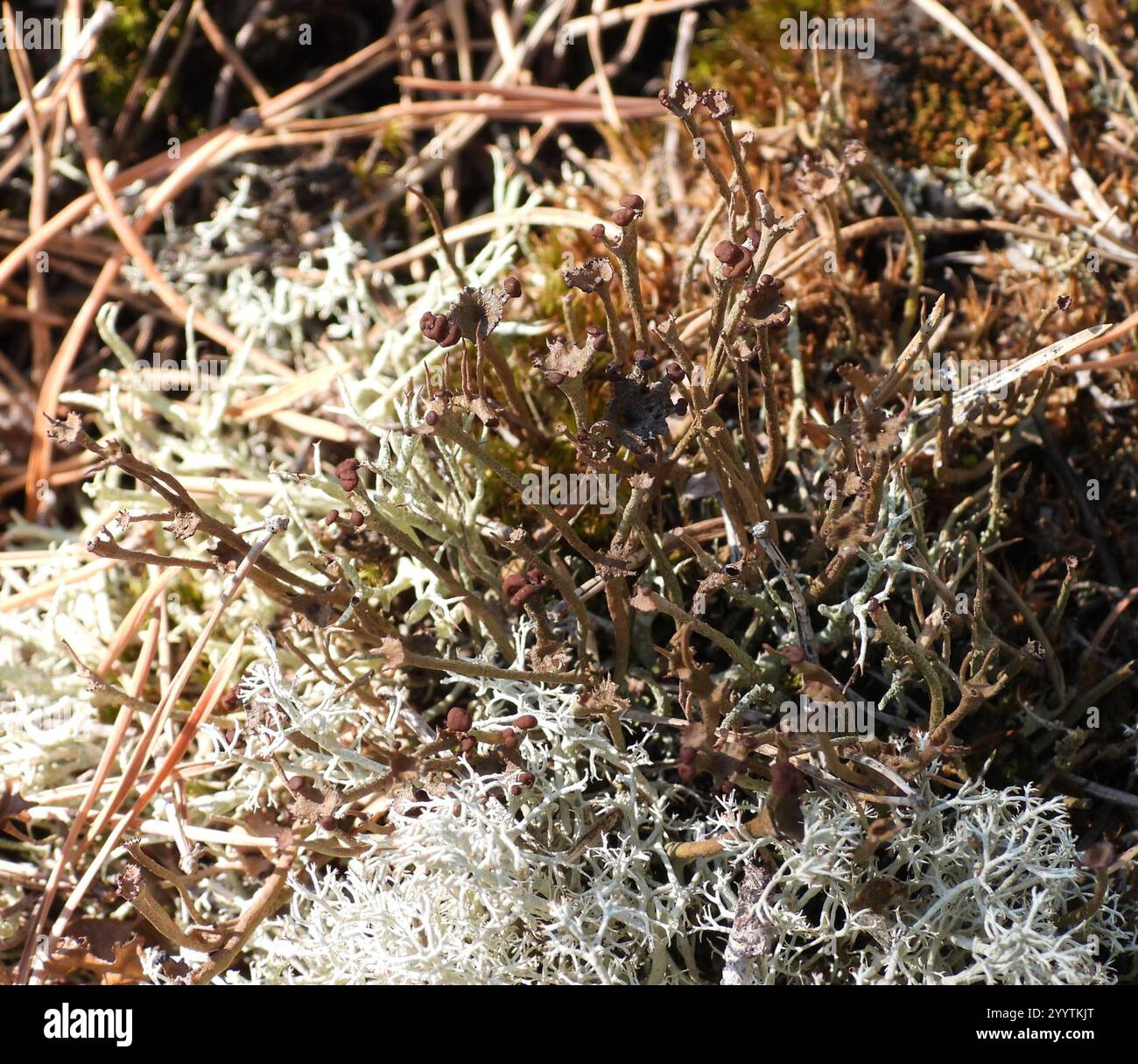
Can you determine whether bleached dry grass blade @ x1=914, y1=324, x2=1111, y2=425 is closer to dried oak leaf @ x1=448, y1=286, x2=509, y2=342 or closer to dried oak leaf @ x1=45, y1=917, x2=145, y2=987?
dried oak leaf @ x1=448, y1=286, x2=509, y2=342

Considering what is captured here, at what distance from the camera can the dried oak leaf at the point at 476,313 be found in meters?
1.30

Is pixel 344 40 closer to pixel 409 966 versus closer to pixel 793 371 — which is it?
pixel 793 371

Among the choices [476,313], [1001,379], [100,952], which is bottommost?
[100,952]

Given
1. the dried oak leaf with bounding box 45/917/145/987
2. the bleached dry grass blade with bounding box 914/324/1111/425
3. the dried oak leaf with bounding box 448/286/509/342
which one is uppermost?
the dried oak leaf with bounding box 448/286/509/342

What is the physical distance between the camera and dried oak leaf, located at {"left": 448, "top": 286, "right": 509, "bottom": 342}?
130cm

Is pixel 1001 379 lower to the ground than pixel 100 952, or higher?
higher

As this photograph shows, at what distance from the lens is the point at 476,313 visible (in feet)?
4.33

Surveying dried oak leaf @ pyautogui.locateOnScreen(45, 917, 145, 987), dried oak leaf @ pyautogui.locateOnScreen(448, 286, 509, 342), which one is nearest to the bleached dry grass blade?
dried oak leaf @ pyautogui.locateOnScreen(448, 286, 509, 342)

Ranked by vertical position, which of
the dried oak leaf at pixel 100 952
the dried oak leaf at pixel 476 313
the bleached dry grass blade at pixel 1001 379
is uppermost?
the dried oak leaf at pixel 476 313

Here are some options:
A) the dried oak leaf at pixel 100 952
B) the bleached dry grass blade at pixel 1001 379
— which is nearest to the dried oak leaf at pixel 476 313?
the bleached dry grass blade at pixel 1001 379

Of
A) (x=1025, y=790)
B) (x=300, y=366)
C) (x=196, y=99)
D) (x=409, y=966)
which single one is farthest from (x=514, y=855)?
(x=196, y=99)

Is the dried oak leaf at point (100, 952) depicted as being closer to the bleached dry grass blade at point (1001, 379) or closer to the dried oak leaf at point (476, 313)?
the dried oak leaf at point (476, 313)

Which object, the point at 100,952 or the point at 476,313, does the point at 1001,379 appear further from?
the point at 100,952

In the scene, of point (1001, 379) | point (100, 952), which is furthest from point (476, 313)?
point (100, 952)
